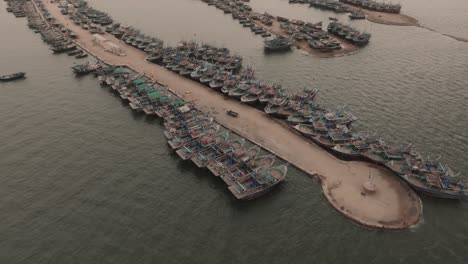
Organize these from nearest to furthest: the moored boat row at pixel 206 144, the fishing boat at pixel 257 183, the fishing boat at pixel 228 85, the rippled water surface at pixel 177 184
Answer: the rippled water surface at pixel 177 184 < the fishing boat at pixel 257 183 < the moored boat row at pixel 206 144 < the fishing boat at pixel 228 85

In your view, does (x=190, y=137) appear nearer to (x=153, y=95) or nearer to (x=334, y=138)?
(x=153, y=95)

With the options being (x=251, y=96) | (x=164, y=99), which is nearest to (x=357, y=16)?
(x=251, y=96)

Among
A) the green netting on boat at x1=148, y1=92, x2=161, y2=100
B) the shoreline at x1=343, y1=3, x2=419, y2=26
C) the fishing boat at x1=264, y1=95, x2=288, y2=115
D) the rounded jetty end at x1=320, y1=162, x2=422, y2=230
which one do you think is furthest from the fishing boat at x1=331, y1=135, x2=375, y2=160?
the shoreline at x1=343, y1=3, x2=419, y2=26

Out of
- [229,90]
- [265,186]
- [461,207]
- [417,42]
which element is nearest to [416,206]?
[461,207]

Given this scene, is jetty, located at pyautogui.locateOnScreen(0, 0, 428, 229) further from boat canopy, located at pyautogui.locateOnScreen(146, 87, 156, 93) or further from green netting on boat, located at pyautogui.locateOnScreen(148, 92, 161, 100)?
boat canopy, located at pyautogui.locateOnScreen(146, 87, 156, 93)

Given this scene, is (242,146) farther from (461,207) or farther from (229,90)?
(461,207)

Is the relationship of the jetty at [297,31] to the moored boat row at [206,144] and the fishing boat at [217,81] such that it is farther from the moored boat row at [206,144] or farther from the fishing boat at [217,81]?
the moored boat row at [206,144]

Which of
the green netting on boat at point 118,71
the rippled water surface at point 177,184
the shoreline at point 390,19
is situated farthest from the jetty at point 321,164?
the shoreline at point 390,19
